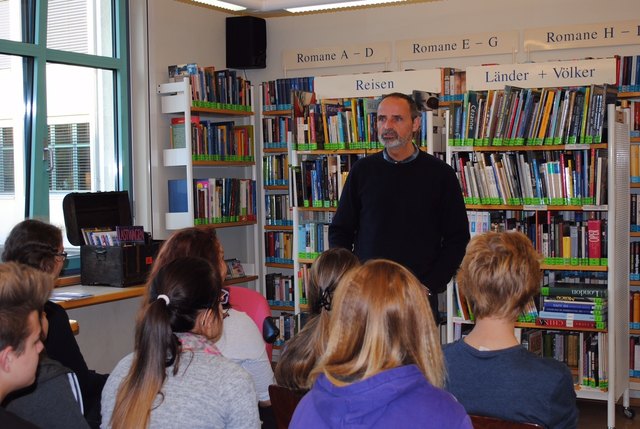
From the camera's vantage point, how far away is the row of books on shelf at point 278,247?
683 centimetres

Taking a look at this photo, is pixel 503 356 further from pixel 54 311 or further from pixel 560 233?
pixel 560 233

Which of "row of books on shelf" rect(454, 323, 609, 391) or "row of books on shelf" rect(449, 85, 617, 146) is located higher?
"row of books on shelf" rect(449, 85, 617, 146)

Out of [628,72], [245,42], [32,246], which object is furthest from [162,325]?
[245,42]

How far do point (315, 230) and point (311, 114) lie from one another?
869 millimetres

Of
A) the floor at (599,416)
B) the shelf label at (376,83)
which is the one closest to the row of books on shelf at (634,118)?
the shelf label at (376,83)

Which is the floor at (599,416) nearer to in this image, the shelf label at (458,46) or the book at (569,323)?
the book at (569,323)

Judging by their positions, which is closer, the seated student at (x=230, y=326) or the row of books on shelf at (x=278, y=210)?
the seated student at (x=230, y=326)

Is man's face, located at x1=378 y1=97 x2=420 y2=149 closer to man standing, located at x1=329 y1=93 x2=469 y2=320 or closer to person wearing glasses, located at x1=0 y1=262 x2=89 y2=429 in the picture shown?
man standing, located at x1=329 y1=93 x2=469 y2=320

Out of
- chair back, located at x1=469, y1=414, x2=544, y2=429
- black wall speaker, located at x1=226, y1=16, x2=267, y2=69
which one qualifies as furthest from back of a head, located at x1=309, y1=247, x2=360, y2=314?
black wall speaker, located at x1=226, y1=16, x2=267, y2=69

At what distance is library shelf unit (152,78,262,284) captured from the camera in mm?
6191

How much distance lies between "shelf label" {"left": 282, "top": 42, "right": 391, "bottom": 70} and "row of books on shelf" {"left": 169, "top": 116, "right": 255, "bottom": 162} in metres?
0.76

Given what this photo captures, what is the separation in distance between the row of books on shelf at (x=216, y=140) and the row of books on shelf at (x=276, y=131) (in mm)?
129

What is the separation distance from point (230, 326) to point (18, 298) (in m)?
1.21

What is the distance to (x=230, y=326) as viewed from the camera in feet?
9.45
